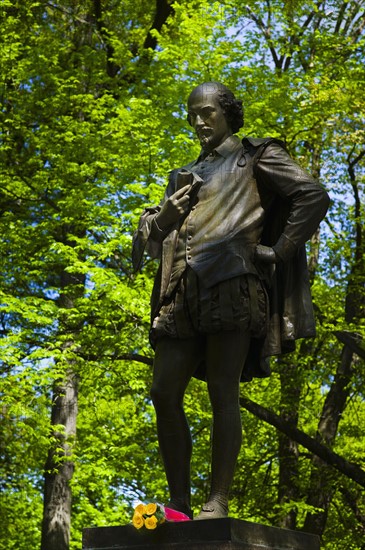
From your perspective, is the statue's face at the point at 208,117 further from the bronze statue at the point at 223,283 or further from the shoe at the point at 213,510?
the shoe at the point at 213,510

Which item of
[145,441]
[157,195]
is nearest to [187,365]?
[157,195]

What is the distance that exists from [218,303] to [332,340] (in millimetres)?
13502

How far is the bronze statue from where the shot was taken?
5305 millimetres

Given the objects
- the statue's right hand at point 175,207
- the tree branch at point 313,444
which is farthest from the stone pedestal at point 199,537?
the tree branch at point 313,444

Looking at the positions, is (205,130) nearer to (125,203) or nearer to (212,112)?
(212,112)

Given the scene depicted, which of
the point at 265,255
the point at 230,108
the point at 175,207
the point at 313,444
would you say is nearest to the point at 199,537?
the point at 265,255

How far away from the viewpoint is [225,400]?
17.4ft

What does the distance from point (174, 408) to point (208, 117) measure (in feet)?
5.14

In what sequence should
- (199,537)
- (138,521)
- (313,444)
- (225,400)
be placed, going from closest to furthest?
(199,537) < (138,521) < (225,400) < (313,444)

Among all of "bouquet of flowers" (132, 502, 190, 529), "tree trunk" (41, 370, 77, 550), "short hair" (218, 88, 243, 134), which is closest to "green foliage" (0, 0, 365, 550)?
"tree trunk" (41, 370, 77, 550)

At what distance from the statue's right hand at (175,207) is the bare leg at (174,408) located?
63 centimetres

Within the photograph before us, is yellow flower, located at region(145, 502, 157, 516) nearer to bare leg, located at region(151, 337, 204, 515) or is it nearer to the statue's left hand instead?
bare leg, located at region(151, 337, 204, 515)

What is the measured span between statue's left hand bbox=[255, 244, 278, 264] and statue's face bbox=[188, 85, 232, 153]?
2.39 ft

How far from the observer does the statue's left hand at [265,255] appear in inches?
212
